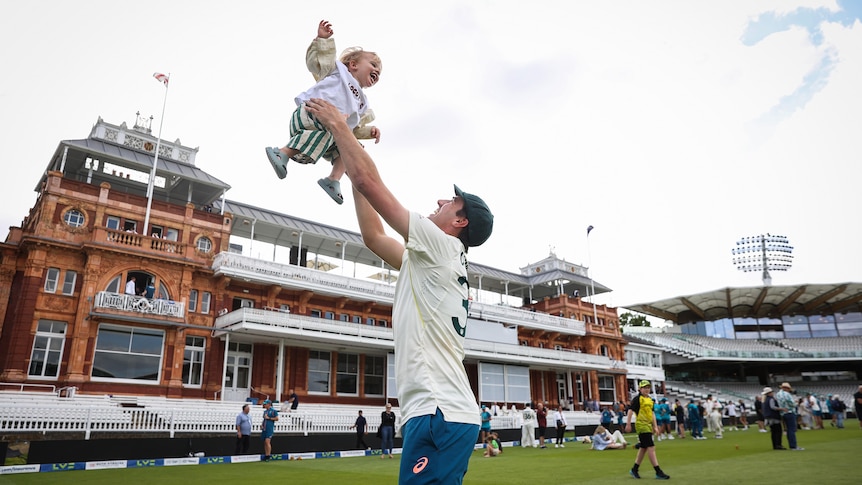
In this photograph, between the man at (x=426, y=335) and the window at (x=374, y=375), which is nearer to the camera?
the man at (x=426, y=335)

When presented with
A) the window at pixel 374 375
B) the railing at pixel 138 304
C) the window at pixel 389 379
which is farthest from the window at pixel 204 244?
the window at pixel 389 379

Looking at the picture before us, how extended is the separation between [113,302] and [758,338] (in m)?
67.1

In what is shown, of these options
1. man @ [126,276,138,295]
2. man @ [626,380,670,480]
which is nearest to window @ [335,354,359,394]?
man @ [126,276,138,295]

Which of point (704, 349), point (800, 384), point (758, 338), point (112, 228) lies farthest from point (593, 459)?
point (758, 338)

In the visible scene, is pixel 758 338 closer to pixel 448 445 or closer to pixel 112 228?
pixel 112 228

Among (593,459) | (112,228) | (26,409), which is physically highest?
(112,228)

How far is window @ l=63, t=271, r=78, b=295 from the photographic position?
25.0 m

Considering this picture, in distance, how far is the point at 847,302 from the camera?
6159 centimetres

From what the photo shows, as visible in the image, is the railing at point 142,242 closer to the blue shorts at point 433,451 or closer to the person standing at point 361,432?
the person standing at point 361,432

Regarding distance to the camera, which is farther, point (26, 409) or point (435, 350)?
point (26, 409)

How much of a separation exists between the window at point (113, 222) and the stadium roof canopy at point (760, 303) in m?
54.2

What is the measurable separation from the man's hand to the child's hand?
2.47ft

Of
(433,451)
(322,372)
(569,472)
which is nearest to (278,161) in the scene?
(433,451)

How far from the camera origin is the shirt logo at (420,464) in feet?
7.48
